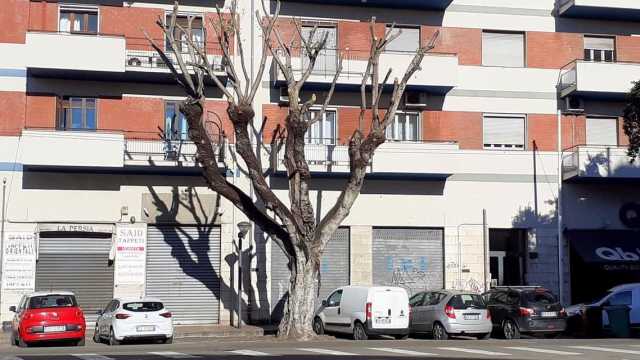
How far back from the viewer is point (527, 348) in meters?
21.1

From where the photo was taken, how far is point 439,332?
86.0 feet

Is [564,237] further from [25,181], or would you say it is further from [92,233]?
[25,181]

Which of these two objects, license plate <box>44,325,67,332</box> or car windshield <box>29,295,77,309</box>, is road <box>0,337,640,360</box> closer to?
license plate <box>44,325,67,332</box>

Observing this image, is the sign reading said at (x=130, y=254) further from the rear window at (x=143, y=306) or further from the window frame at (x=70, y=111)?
the rear window at (x=143, y=306)

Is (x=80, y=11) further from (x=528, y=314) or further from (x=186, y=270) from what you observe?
(x=528, y=314)

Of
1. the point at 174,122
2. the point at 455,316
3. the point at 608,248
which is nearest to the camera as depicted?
the point at 455,316

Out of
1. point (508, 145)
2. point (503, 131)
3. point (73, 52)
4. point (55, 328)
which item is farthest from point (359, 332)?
point (73, 52)

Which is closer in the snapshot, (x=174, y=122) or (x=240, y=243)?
(x=240, y=243)

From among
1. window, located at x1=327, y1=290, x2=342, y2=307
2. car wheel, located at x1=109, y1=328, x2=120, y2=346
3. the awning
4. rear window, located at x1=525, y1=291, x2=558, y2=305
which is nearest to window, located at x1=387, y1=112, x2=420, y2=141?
the awning

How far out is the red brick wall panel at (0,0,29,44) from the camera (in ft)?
102

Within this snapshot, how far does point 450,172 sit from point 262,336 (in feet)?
30.6

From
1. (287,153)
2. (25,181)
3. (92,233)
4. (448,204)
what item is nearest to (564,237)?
(448,204)

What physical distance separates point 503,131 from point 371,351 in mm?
16098

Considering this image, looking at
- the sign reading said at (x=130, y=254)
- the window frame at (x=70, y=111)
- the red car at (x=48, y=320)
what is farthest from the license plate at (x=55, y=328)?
A: the window frame at (x=70, y=111)
